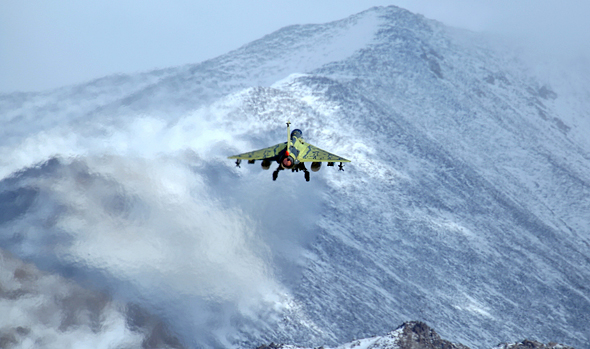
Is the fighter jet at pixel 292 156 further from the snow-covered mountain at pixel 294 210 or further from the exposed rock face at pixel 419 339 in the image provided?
the exposed rock face at pixel 419 339

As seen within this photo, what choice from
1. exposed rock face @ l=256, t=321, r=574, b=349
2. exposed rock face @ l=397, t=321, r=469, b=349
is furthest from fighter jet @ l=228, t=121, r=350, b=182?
exposed rock face @ l=397, t=321, r=469, b=349

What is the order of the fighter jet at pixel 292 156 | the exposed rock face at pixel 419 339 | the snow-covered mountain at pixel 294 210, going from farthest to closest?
the snow-covered mountain at pixel 294 210
the exposed rock face at pixel 419 339
the fighter jet at pixel 292 156

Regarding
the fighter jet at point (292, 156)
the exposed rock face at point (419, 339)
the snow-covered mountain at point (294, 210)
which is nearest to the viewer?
the fighter jet at point (292, 156)

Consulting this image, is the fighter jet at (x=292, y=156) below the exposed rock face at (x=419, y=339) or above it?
above

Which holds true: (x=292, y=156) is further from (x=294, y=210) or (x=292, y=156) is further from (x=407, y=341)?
(x=294, y=210)

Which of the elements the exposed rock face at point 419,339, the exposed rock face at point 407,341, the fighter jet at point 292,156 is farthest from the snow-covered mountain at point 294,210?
the fighter jet at point 292,156

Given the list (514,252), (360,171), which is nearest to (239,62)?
(360,171)

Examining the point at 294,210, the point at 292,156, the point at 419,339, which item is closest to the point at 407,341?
the point at 419,339

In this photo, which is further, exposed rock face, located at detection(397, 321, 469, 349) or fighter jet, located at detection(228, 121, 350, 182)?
exposed rock face, located at detection(397, 321, 469, 349)

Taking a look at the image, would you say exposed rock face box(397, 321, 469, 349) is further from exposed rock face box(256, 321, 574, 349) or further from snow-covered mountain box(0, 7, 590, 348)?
snow-covered mountain box(0, 7, 590, 348)
